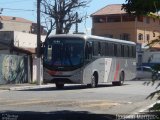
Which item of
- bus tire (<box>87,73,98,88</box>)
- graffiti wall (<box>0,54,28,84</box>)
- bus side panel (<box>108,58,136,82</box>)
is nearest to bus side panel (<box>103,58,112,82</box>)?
bus side panel (<box>108,58,136,82</box>)

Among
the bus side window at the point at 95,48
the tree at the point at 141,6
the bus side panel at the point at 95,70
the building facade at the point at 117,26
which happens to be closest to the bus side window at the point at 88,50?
the bus side panel at the point at 95,70

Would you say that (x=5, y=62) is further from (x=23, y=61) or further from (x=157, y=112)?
(x=157, y=112)

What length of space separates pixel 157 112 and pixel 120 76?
2900 centimetres

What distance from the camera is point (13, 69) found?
37469 millimetres

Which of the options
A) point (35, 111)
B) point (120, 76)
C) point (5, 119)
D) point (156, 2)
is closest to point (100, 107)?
point (35, 111)

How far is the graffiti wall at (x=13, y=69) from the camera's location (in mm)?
36138

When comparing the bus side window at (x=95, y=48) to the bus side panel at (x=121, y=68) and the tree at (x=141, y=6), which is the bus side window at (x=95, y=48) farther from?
the tree at (x=141, y=6)

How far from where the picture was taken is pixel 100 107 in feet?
59.5

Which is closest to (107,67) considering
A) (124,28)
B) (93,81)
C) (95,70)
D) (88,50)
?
(95,70)

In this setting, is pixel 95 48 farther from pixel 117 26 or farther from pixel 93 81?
pixel 117 26

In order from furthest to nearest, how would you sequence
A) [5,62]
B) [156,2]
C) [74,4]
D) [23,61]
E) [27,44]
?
1. [74,4]
2. [27,44]
3. [23,61]
4. [5,62]
5. [156,2]

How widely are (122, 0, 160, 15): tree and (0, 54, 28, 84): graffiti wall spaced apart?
79.3 feet

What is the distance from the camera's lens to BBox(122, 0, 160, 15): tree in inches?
343

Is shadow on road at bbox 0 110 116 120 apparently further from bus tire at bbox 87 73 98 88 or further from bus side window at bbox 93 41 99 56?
bus tire at bbox 87 73 98 88
